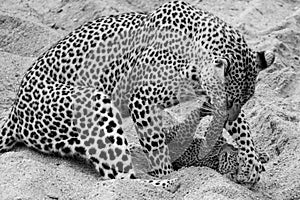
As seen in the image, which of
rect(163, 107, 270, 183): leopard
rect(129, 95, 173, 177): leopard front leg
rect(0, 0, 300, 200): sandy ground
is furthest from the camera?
rect(163, 107, 270, 183): leopard

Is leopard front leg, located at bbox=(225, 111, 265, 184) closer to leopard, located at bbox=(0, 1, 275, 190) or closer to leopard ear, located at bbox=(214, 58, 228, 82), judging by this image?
leopard, located at bbox=(0, 1, 275, 190)

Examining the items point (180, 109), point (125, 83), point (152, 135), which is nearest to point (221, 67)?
point (152, 135)

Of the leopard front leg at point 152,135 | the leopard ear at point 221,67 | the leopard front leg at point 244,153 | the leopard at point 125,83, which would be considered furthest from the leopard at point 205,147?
the leopard ear at point 221,67

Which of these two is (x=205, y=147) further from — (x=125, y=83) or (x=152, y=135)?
(x=125, y=83)

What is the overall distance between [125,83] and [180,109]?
4.56ft

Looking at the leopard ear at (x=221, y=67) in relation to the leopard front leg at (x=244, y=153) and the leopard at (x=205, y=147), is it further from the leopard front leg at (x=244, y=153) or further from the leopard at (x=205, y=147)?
the leopard front leg at (x=244, y=153)

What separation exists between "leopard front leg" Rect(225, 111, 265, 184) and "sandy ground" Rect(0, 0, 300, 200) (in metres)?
0.14

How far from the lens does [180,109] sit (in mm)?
7855

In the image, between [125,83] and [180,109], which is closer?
[125,83]

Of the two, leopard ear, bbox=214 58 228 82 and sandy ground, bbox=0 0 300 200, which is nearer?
sandy ground, bbox=0 0 300 200

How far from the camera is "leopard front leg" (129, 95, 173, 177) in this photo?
6227mm

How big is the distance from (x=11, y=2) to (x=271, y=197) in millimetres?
5961

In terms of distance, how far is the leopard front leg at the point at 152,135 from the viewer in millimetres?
6227

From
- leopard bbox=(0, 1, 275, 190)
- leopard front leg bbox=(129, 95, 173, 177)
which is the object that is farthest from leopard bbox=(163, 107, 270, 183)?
leopard front leg bbox=(129, 95, 173, 177)
